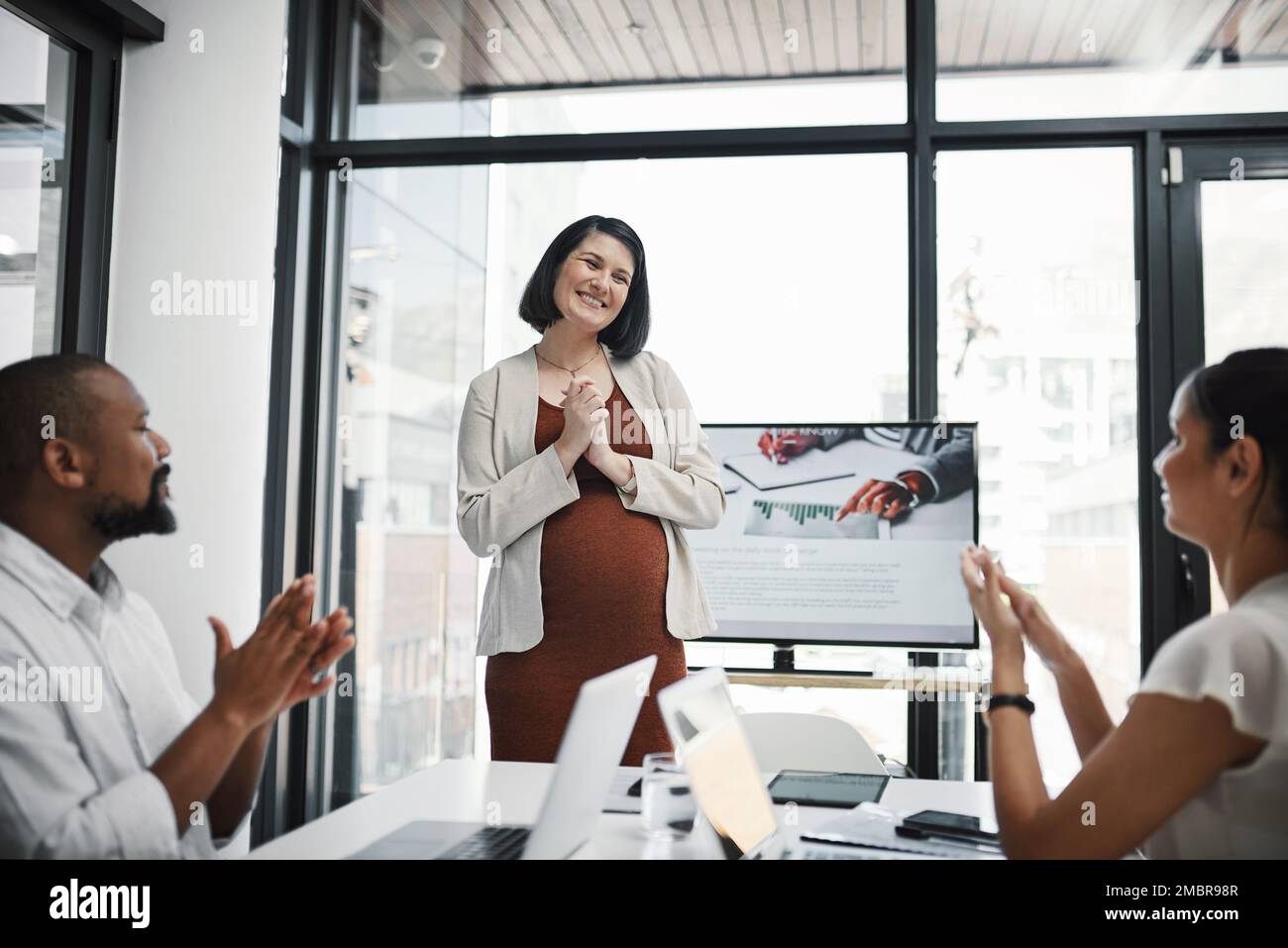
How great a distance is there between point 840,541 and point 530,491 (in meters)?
1.39

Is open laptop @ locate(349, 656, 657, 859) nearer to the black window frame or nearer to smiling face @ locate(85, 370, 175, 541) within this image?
smiling face @ locate(85, 370, 175, 541)

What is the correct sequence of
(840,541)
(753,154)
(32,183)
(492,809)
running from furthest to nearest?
(753,154)
(840,541)
(32,183)
(492,809)

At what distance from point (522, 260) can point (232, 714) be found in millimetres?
2729

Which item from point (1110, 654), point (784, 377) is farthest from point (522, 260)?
point (1110, 654)

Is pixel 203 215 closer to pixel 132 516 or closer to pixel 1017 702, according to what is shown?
pixel 132 516

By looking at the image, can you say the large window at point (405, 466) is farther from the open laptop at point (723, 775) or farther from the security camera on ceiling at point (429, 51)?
the open laptop at point (723, 775)

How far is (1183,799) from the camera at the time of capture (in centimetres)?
83

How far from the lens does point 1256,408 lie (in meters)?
0.80

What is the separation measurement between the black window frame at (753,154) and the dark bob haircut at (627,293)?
4.63 feet

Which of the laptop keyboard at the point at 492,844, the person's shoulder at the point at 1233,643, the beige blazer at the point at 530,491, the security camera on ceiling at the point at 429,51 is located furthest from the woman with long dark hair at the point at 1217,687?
the security camera on ceiling at the point at 429,51

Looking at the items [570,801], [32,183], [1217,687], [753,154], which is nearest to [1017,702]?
[1217,687]

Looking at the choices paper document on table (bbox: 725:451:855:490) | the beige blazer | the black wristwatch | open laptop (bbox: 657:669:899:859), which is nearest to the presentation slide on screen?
paper document on table (bbox: 725:451:855:490)
